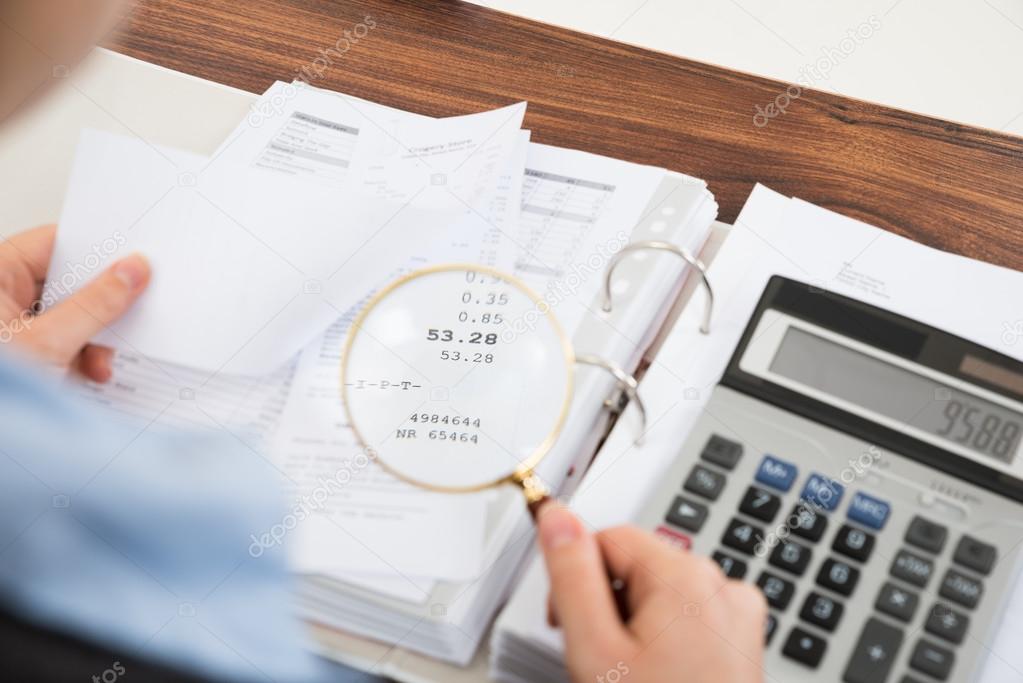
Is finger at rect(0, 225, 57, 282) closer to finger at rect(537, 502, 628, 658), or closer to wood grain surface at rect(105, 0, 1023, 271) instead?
wood grain surface at rect(105, 0, 1023, 271)

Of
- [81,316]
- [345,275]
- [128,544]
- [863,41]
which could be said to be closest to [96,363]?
[81,316]

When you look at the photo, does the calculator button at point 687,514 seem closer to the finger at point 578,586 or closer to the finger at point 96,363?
the finger at point 578,586

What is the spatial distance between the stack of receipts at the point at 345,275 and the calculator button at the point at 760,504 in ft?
0.36

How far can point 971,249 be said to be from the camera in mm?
737

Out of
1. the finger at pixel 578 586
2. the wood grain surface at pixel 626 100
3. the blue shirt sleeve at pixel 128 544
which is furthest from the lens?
the wood grain surface at pixel 626 100

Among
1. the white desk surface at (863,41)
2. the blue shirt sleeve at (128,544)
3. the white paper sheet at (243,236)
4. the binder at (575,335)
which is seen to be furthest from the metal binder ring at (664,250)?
the white desk surface at (863,41)

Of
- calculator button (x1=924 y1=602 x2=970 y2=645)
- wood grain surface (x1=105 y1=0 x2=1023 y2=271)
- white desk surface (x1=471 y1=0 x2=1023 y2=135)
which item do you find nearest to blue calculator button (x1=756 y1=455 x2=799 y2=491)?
calculator button (x1=924 y1=602 x2=970 y2=645)

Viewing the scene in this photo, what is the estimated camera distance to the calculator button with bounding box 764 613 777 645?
547mm

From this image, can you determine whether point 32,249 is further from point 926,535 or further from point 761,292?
point 926,535

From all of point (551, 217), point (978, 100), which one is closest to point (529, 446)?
point (551, 217)

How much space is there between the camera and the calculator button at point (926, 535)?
0.57m

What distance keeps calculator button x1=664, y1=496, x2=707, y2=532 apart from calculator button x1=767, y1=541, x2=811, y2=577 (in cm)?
4

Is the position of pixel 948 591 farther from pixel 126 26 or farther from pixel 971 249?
pixel 126 26

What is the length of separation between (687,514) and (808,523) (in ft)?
0.23
